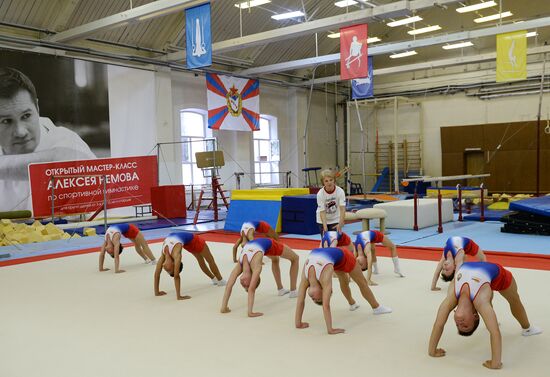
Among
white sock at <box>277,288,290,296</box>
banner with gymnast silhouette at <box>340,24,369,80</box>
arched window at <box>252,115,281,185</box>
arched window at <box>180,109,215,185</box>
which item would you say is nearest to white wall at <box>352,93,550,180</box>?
arched window at <box>252,115,281,185</box>

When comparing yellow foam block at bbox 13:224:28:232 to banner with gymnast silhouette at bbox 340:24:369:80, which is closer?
yellow foam block at bbox 13:224:28:232

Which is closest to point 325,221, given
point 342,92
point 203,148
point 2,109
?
point 2,109

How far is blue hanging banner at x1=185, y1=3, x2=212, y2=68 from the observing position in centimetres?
1021

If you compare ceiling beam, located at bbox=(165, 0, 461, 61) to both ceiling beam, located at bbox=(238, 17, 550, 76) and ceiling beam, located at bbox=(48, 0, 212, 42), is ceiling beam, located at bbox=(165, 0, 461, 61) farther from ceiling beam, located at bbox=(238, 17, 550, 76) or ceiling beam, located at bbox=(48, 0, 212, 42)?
ceiling beam, located at bbox=(48, 0, 212, 42)

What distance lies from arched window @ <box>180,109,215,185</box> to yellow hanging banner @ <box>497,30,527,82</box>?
29.7ft

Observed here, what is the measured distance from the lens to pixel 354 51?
11516mm

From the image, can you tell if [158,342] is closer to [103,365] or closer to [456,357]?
[103,365]

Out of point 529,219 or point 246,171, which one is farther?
point 246,171

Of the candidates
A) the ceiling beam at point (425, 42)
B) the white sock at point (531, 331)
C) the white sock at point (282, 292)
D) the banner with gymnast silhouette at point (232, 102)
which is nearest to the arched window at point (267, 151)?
the banner with gymnast silhouette at point (232, 102)

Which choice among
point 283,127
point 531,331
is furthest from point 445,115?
point 531,331

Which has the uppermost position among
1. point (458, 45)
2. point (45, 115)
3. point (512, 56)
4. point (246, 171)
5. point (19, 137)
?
point (458, 45)

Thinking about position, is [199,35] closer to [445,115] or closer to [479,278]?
[479,278]

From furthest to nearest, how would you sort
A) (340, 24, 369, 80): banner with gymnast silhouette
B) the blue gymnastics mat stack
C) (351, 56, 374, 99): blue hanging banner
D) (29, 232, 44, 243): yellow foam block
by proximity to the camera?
(351, 56, 374, 99): blue hanging banner → (340, 24, 369, 80): banner with gymnast silhouette → (29, 232, 44, 243): yellow foam block → the blue gymnastics mat stack

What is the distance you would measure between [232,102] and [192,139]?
1849mm
